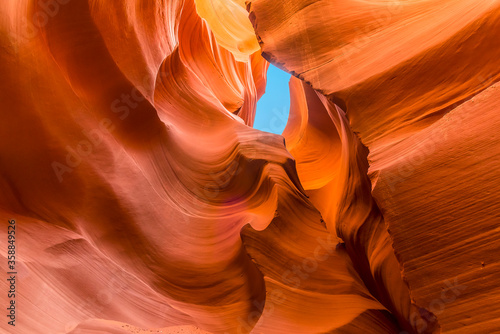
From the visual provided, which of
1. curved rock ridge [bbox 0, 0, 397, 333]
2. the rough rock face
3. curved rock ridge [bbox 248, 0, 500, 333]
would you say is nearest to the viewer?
curved rock ridge [bbox 248, 0, 500, 333]

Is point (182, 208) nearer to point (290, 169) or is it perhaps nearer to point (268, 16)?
point (290, 169)

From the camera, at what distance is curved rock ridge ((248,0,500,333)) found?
1846 millimetres

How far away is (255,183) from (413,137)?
60.7 inches

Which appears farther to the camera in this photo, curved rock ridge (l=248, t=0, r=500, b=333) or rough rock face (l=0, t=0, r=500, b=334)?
rough rock face (l=0, t=0, r=500, b=334)

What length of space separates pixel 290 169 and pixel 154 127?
1180 mm

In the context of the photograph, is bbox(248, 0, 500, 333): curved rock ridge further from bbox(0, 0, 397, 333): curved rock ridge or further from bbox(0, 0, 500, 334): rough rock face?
bbox(0, 0, 397, 333): curved rock ridge

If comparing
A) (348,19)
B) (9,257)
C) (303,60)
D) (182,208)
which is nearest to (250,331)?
(182,208)

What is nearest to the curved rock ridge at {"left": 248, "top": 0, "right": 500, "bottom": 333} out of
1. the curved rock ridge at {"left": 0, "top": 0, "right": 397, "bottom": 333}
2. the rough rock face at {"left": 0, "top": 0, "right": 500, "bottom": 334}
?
the rough rock face at {"left": 0, "top": 0, "right": 500, "bottom": 334}

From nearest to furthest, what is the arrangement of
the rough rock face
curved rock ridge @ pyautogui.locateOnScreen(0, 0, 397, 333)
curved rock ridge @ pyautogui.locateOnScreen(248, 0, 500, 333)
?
1. curved rock ridge @ pyautogui.locateOnScreen(248, 0, 500, 333)
2. the rough rock face
3. curved rock ridge @ pyautogui.locateOnScreen(0, 0, 397, 333)

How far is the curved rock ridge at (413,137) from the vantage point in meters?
1.85

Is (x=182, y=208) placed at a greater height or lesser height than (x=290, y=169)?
greater

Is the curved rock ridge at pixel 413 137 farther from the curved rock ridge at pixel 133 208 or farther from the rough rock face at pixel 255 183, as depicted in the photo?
the curved rock ridge at pixel 133 208

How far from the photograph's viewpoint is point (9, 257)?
7.24 ft

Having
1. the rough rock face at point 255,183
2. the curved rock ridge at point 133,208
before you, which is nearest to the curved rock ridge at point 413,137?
the rough rock face at point 255,183
